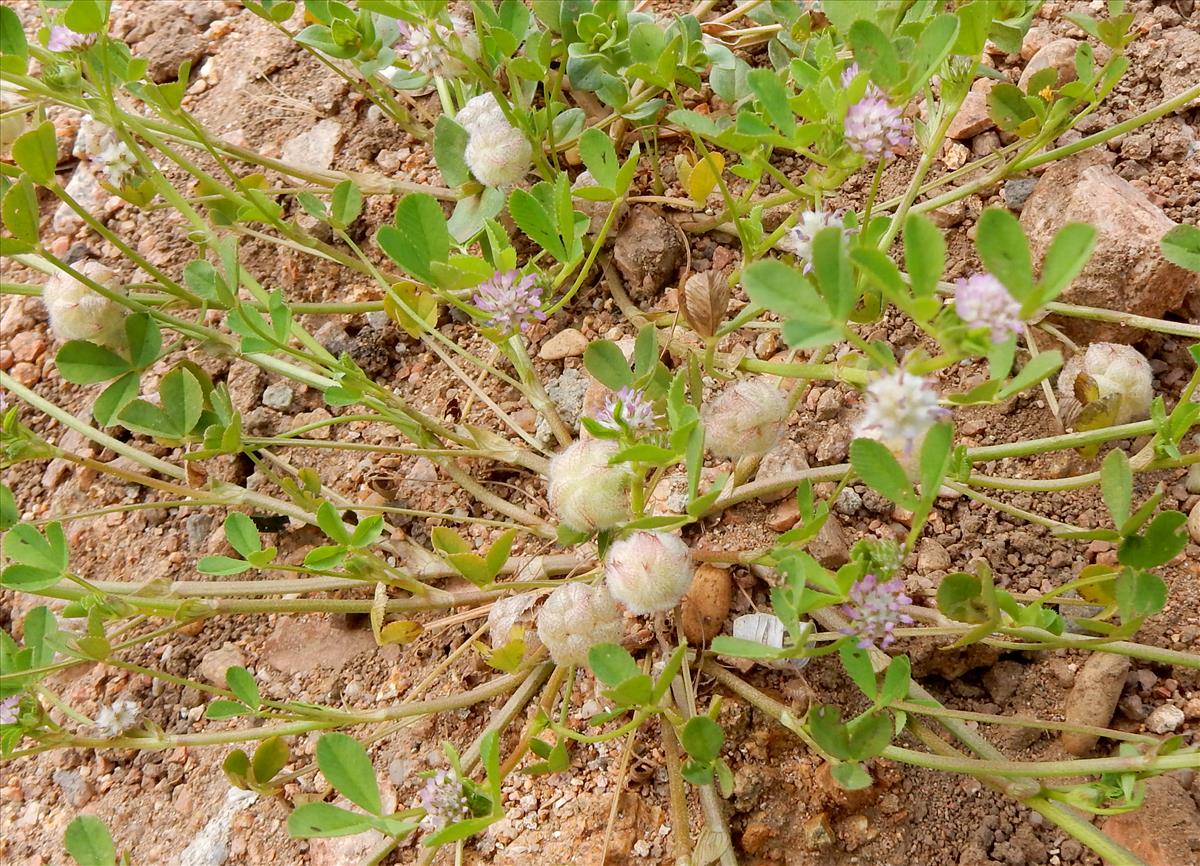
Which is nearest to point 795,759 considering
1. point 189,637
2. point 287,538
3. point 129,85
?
point 287,538

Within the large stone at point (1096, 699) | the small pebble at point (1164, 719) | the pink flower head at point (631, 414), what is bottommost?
the small pebble at point (1164, 719)

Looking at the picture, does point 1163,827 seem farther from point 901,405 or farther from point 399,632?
point 399,632

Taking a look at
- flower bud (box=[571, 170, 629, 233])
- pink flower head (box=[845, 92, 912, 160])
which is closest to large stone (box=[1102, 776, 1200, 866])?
pink flower head (box=[845, 92, 912, 160])

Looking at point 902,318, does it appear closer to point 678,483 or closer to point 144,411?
point 678,483

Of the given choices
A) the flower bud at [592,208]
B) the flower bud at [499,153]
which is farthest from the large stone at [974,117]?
the flower bud at [499,153]

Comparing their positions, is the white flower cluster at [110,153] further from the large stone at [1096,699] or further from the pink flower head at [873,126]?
the large stone at [1096,699]

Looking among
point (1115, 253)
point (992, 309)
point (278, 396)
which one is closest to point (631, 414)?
point (992, 309)

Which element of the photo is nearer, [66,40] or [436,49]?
[66,40]

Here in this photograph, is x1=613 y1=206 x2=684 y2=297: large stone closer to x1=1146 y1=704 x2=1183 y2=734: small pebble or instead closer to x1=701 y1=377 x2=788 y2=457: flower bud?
x1=701 y1=377 x2=788 y2=457: flower bud
